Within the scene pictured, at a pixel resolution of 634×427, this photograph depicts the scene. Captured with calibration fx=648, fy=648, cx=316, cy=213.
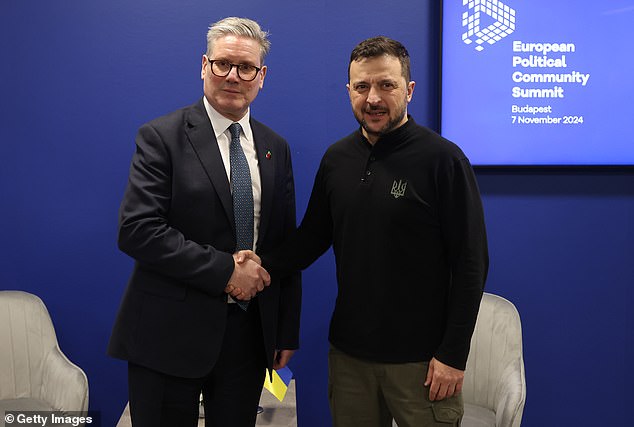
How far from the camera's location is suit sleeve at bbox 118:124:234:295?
1914 mm

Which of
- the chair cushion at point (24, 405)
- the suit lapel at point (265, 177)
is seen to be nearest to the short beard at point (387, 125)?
the suit lapel at point (265, 177)

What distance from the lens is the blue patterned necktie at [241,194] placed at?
80.7 inches

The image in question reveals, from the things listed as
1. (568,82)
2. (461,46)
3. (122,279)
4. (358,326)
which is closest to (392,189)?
(358,326)

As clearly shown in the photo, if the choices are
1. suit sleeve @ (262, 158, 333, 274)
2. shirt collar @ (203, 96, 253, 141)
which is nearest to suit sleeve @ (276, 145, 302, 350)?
suit sleeve @ (262, 158, 333, 274)

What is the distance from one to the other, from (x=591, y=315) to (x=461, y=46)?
4.75 ft

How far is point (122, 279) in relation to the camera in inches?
122

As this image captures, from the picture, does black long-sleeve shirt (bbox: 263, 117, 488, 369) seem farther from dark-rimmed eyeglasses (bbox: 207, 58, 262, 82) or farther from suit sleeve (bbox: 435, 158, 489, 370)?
dark-rimmed eyeglasses (bbox: 207, 58, 262, 82)

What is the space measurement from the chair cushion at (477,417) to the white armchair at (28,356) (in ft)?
5.62

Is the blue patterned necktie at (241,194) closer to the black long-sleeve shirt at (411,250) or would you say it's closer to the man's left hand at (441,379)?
the black long-sleeve shirt at (411,250)

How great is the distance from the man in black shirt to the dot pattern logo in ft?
3.49

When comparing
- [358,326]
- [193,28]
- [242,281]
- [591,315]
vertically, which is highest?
[193,28]

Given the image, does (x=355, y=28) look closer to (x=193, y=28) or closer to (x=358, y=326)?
(x=193, y=28)

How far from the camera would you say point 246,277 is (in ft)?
6.54

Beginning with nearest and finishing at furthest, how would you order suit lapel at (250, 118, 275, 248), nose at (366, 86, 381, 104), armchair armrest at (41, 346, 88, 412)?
nose at (366, 86, 381, 104) < suit lapel at (250, 118, 275, 248) < armchair armrest at (41, 346, 88, 412)
